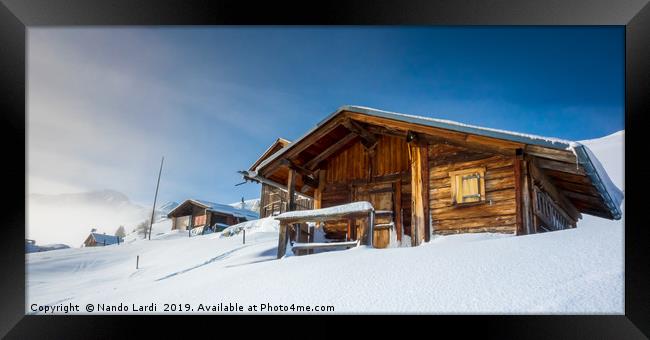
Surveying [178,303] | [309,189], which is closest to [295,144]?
[309,189]

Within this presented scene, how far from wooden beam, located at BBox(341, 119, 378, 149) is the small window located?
8.87ft

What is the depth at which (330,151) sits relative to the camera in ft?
39.3

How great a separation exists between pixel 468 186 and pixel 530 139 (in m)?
1.87

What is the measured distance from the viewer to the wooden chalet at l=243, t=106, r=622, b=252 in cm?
820

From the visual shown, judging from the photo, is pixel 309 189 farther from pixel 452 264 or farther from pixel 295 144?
pixel 452 264

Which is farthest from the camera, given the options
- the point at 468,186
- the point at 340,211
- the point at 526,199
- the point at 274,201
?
the point at 274,201

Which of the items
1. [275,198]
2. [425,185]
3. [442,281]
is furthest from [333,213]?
[275,198]

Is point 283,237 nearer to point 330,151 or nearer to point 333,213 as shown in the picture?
point 333,213

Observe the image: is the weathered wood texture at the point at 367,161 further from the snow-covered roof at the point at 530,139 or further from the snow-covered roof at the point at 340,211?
the snow-covered roof at the point at 340,211

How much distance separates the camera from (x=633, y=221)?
597 cm

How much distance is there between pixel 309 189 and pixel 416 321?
26.4 feet

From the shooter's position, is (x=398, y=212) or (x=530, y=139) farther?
(x=398, y=212)

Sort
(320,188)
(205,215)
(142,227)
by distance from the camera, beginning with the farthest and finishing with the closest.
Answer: (142,227), (205,215), (320,188)

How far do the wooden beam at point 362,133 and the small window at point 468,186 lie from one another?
270 centimetres
